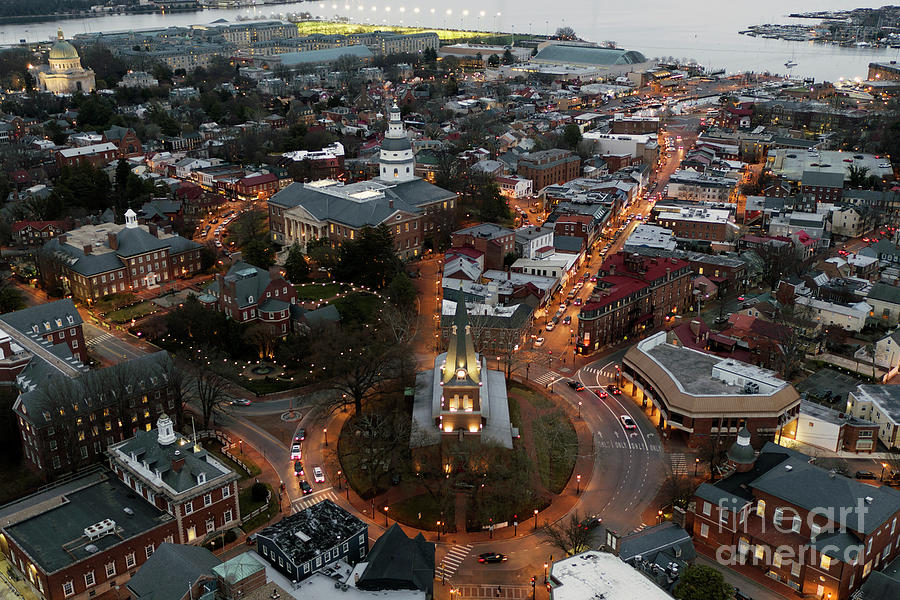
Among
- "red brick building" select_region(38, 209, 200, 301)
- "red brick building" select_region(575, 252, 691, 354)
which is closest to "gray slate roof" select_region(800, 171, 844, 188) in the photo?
"red brick building" select_region(575, 252, 691, 354)

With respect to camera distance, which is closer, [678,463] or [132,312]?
[678,463]

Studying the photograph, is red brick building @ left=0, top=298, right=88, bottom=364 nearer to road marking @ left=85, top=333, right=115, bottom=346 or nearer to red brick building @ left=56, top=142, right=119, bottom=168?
road marking @ left=85, top=333, right=115, bottom=346

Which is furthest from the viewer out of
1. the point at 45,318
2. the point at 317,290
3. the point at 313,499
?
the point at 317,290

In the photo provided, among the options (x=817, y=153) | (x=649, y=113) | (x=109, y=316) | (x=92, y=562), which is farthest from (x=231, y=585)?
(x=649, y=113)

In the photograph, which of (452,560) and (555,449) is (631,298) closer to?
(555,449)

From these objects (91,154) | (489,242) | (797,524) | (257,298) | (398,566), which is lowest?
(398,566)

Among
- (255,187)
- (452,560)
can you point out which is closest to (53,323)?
(452,560)

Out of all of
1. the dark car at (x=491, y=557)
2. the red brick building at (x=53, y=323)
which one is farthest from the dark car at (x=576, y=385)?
the red brick building at (x=53, y=323)

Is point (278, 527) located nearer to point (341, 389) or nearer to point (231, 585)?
point (231, 585)
